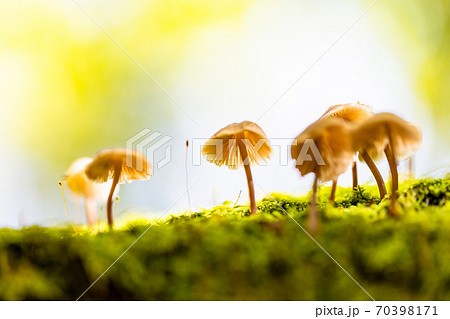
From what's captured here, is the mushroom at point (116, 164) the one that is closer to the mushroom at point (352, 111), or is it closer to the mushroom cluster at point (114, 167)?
the mushroom cluster at point (114, 167)

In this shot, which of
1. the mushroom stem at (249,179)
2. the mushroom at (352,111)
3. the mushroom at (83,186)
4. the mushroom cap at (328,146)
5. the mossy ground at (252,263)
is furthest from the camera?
the mushroom at (83,186)

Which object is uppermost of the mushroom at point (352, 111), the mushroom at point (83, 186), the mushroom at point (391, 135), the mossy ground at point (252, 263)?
the mushroom at point (352, 111)

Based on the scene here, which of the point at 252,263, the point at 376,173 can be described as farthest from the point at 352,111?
the point at 252,263

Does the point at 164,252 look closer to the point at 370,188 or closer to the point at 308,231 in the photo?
the point at 308,231

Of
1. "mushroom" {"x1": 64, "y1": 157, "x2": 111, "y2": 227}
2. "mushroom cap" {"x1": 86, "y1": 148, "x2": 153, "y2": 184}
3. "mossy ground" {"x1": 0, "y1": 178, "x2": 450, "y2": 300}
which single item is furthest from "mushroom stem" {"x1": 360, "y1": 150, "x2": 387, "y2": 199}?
"mushroom" {"x1": 64, "y1": 157, "x2": 111, "y2": 227}

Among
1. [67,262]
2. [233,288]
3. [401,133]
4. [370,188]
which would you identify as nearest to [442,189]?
[401,133]

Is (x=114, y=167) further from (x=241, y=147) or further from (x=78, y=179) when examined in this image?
(x=78, y=179)

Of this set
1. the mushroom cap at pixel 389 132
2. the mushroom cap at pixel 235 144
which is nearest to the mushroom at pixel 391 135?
the mushroom cap at pixel 389 132
